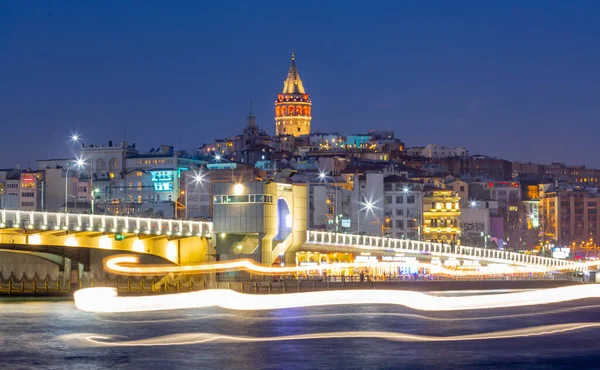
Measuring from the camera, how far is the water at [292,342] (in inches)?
2111

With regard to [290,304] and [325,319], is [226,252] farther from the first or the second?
[325,319]

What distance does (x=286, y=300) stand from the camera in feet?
291

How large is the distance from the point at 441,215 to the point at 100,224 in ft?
327

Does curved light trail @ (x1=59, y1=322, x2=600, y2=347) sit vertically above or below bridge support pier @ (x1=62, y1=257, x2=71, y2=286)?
below

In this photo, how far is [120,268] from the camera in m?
79.1

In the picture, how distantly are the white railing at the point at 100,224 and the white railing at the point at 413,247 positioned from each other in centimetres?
1337

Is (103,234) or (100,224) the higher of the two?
(100,224)

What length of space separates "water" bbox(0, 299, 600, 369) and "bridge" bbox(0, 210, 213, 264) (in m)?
9.52

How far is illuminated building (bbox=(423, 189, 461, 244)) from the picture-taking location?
189 metres

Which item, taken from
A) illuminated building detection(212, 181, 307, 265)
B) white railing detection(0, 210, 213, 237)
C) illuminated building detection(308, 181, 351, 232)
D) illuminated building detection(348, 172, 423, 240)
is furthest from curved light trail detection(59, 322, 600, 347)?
illuminated building detection(348, 172, 423, 240)

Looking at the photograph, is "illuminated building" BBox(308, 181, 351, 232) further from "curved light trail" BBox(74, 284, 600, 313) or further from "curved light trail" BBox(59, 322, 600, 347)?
"curved light trail" BBox(59, 322, 600, 347)

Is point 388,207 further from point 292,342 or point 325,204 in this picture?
point 292,342

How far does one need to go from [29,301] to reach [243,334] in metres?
35.4

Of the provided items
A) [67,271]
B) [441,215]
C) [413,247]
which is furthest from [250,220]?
[441,215]
